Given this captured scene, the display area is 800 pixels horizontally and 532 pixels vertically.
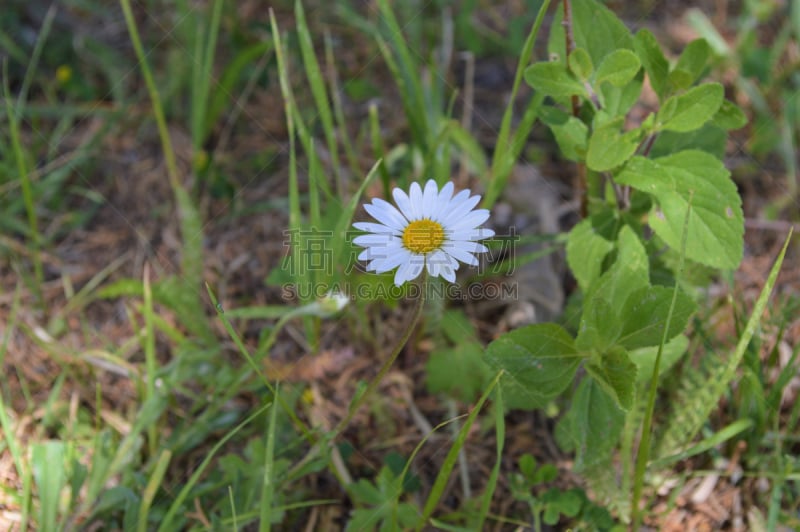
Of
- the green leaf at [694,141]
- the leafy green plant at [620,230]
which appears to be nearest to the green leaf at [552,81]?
the leafy green plant at [620,230]

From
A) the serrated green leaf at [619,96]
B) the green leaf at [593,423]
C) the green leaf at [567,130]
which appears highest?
the serrated green leaf at [619,96]

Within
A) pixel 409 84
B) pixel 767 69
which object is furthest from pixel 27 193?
pixel 767 69

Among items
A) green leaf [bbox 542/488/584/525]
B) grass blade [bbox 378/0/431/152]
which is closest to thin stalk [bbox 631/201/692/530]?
green leaf [bbox 542/488/584/525]

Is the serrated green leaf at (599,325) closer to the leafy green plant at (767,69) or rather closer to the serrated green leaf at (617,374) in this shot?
the serrated green leaf at (617,374)

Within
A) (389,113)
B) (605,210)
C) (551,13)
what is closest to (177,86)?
(389,113)

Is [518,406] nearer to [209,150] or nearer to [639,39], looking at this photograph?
[639,39]

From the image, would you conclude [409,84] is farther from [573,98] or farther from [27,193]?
[27,193]

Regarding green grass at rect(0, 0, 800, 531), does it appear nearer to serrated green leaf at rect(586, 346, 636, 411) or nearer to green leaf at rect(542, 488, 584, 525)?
green leaf at rect(542, 488, 584, 525)
